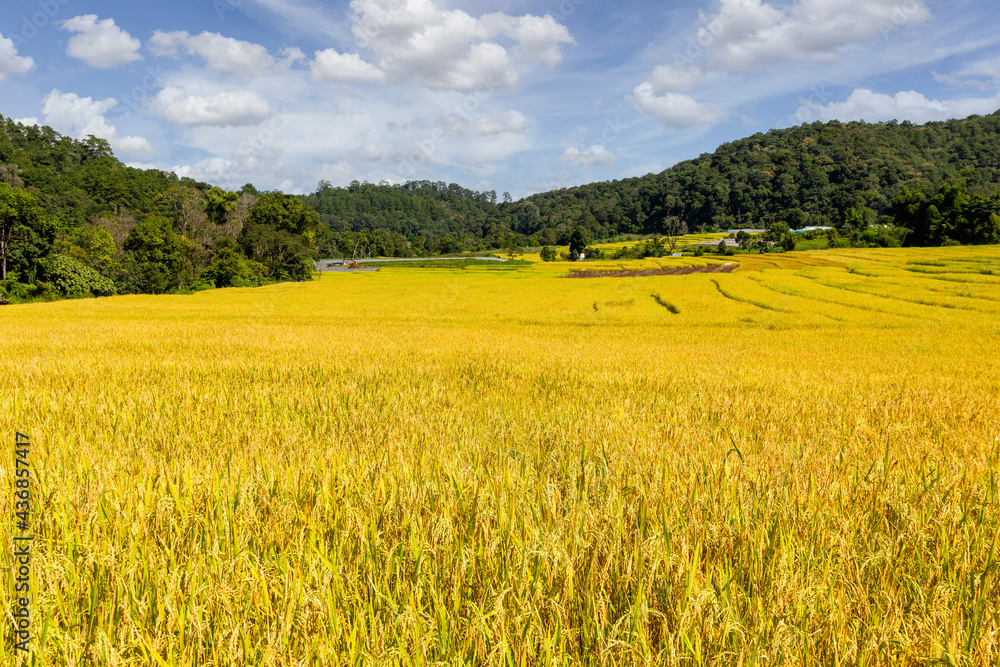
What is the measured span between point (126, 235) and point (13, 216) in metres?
26.8

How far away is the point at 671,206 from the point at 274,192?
145 meters

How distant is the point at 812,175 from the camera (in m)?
161

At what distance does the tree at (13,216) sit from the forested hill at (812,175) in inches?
6276

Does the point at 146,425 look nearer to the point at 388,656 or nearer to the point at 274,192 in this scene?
the point at 388,656

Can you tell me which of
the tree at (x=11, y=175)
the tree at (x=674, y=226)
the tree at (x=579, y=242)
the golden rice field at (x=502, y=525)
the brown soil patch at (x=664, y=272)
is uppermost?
the tree at (x=11, y=175)

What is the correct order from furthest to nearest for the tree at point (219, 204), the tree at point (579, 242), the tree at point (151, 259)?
the tree at point (579, 242) < the tree at point (219, 204) < the tree at point (151, 259)

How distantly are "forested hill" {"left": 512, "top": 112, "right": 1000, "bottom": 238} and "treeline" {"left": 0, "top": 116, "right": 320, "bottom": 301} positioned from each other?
12787 centimetres

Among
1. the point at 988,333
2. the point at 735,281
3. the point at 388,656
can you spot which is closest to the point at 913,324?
the point at 988,333

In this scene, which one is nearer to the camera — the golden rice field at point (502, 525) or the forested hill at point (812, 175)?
the golden rice field at point (502, 525)

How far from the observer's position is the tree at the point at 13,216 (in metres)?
55.7

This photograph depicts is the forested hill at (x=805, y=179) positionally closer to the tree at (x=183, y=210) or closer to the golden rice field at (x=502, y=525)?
the tree at (x=183, y=210)

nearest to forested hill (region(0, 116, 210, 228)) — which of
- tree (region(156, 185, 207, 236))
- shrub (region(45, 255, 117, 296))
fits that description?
tree (region(156, 185, 207, 236))

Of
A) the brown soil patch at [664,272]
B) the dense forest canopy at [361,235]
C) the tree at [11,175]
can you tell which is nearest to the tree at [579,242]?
the dense forest canopy at [361,235]

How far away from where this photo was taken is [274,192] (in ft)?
293
